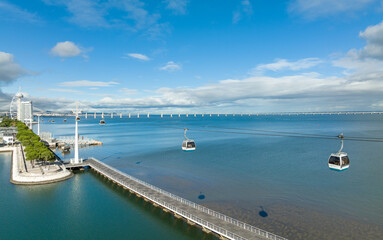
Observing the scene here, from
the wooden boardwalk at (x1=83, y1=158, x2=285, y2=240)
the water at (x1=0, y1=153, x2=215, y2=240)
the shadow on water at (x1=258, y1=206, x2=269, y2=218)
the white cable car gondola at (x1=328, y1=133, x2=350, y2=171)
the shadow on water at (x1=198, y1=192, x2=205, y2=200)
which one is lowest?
the water at (x1=0, y1=153, x2=215, y2=240)

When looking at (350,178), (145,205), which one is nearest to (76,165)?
(145,205)

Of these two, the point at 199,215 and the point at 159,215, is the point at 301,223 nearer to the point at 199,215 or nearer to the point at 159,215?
the point at 199,215

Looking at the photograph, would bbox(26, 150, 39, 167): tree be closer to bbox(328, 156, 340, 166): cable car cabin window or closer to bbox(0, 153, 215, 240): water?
bbox(0, 153, 215, 240): water

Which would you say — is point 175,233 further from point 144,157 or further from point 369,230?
point 144,157

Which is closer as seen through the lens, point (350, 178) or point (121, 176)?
point (121, 176)

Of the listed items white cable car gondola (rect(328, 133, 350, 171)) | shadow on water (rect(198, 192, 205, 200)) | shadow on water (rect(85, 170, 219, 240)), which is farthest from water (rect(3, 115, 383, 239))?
white cable car gondola (rect(328, 133, 350, 171))

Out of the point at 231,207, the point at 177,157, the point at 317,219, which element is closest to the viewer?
the point at 317,219
